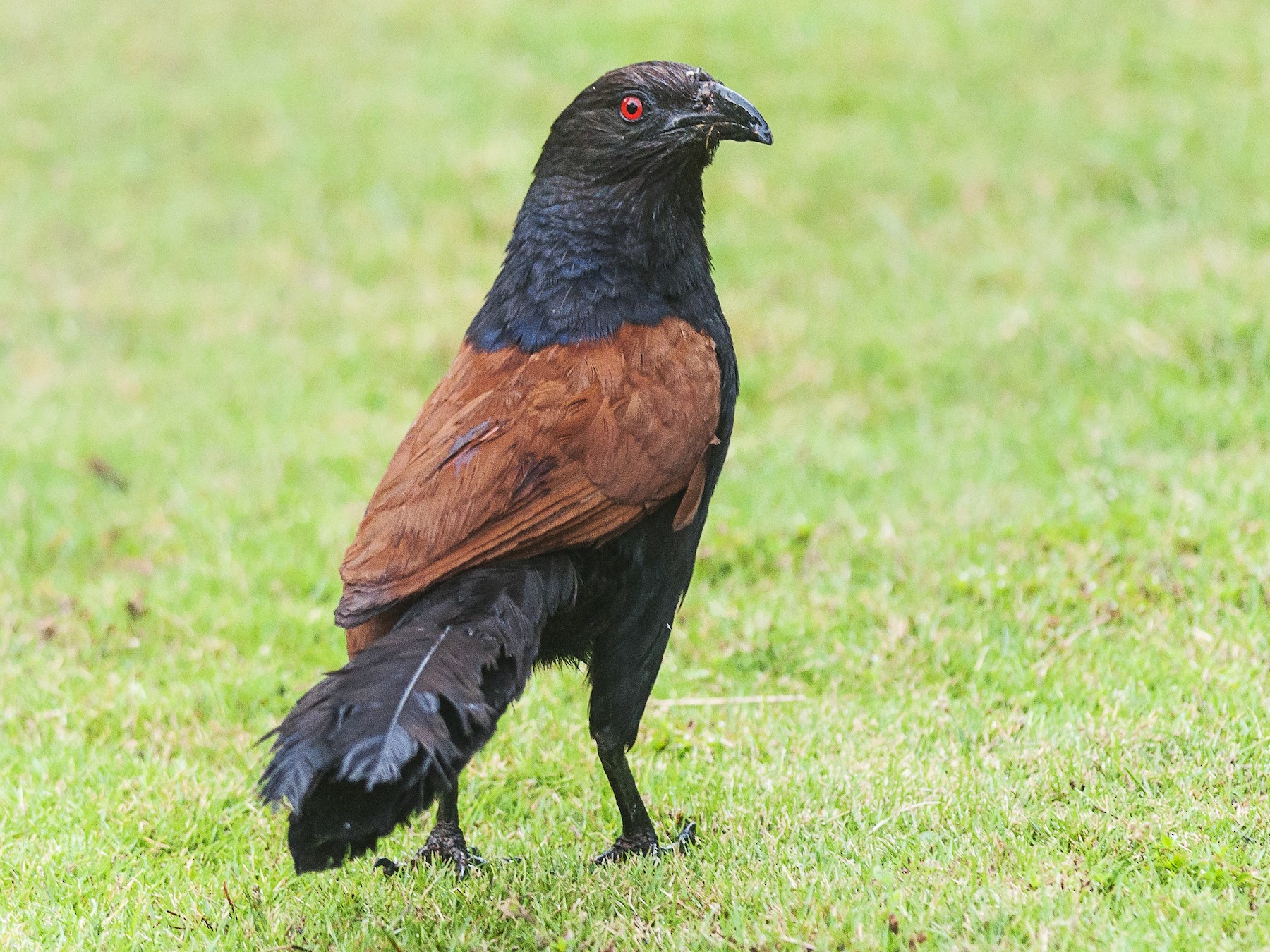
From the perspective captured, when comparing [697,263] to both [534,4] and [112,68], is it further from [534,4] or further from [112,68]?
[112,68]

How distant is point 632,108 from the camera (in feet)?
12.9

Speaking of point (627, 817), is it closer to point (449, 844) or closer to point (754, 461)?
point (449, 844)

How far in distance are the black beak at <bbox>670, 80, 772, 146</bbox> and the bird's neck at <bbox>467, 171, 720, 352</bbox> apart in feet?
0.52

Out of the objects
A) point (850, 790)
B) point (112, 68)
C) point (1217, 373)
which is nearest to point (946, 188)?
point (1217, 373)

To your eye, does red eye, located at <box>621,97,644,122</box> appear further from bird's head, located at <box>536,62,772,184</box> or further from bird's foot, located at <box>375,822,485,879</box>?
bird's foot, located at <box>375,822,485,879</box>

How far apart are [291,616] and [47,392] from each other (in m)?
3.62

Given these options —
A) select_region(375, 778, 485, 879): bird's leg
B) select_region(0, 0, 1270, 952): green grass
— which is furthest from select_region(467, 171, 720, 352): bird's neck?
select_region(0, 0, 1270, 952): green grass

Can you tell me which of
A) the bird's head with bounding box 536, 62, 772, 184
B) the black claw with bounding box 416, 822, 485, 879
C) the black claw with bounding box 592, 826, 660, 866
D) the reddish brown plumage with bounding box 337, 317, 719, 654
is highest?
the bird's head with bounding box 536, 62, 772, 184

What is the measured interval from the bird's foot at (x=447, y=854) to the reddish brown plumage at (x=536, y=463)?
681 mm

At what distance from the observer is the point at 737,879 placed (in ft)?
11.9

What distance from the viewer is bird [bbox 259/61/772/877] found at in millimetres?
3041

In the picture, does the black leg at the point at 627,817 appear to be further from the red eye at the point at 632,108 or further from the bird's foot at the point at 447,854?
the red eye at the point at 632,108

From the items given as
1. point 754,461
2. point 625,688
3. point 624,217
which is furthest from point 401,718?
point 754,461

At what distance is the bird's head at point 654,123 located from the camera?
3.91 metres
